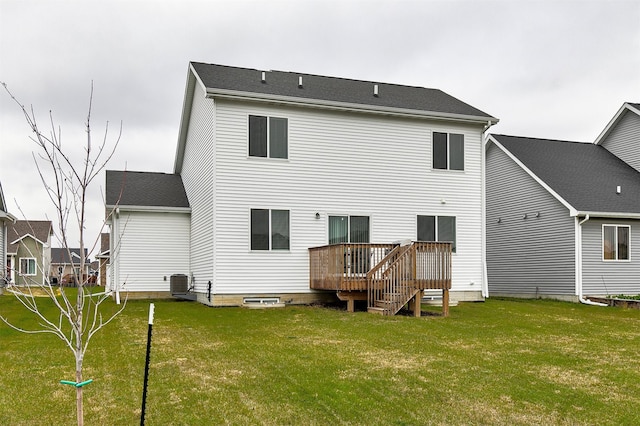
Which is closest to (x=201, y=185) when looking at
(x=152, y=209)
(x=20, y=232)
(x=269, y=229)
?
(x=152, y=209)

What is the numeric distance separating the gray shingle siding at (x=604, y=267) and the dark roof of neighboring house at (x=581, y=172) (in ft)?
2.27

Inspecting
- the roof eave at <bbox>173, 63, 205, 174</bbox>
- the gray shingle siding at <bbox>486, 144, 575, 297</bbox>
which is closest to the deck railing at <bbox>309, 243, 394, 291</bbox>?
the roof eave at <bbox>173, 63, 205, 174</bbox>

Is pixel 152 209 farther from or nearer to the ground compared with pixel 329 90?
nearer to the ground

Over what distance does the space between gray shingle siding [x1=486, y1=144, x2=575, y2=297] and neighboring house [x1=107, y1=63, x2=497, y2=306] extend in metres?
3.52

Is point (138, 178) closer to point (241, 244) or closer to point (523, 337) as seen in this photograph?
point (241, 244)

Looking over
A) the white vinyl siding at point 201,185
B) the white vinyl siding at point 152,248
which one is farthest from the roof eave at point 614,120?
the white vinyl siding at point 152,248

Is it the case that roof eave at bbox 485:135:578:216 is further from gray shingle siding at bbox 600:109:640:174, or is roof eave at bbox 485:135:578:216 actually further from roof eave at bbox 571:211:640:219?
gray shingle siding at bbox 600:109:640:174

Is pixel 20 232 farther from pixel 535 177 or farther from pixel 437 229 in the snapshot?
pixel 535 177

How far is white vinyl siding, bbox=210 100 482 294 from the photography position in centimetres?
1636

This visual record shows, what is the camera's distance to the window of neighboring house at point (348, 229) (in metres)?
17.4

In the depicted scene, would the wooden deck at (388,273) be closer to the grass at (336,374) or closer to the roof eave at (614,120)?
the grass at (336,374)

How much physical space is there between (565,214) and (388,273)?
8.61m

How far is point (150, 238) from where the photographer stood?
64.6 ft

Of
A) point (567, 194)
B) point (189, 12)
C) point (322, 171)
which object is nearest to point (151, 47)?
point (189, 12)
